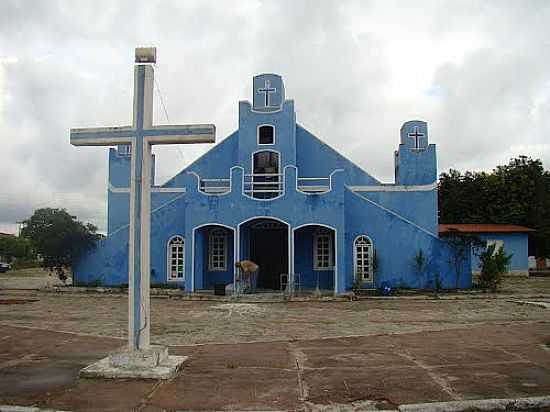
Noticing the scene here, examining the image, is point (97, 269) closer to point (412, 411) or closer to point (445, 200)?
point (412, 411)

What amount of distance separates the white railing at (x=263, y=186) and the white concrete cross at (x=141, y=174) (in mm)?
13940

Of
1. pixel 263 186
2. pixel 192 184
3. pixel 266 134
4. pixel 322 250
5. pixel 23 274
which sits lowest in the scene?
pixel 23 274

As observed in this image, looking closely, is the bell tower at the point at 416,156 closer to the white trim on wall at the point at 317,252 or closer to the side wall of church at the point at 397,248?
the side wall of church at the point at 397,248

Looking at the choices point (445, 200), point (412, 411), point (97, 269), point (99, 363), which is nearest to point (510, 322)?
point (412, 411)

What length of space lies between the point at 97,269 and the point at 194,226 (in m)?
5.44

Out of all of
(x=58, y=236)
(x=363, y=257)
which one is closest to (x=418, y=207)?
(x=363, y=257)

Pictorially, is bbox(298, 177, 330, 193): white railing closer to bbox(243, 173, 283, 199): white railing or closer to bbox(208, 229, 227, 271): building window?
bbox(243, 173, 283, 199): white railing

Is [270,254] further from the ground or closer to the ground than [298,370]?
further from the ground

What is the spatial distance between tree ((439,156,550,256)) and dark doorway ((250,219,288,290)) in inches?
896

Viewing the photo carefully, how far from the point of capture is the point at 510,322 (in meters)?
12.9

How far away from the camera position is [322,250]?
921 inches

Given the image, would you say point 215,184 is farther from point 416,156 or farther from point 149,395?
point 149,395

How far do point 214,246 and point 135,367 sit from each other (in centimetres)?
1661

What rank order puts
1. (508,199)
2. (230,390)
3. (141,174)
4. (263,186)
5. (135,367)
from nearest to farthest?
(230,390) < (135,367) < (141,174) < (263,186) < (508,199)
